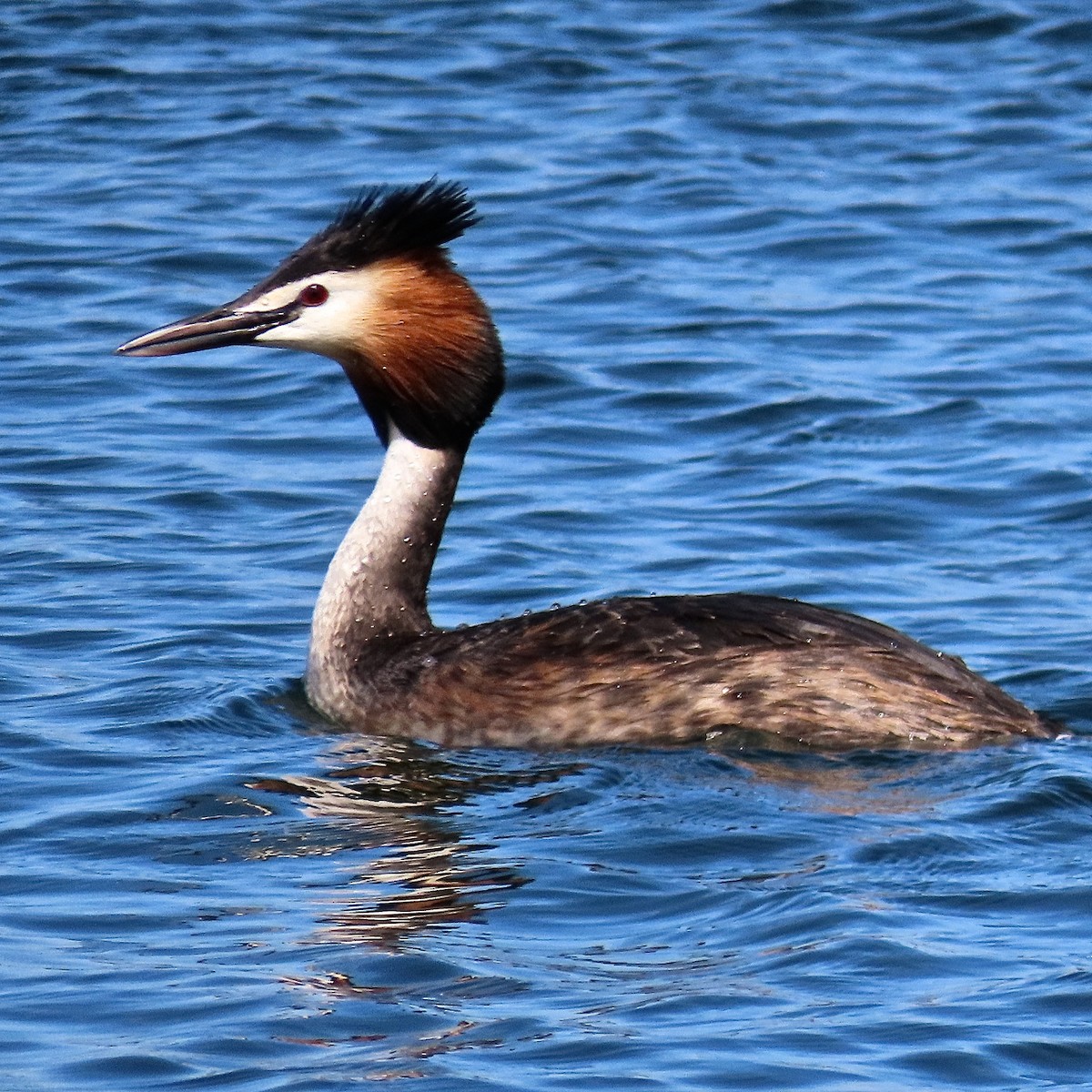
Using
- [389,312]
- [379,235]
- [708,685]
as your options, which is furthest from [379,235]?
[708,685]

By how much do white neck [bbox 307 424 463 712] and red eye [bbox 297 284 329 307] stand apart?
1.75 feet

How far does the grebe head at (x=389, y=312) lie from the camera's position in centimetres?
902

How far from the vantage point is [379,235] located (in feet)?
29.7

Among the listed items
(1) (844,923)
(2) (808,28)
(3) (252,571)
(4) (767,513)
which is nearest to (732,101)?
(2) (808,28)

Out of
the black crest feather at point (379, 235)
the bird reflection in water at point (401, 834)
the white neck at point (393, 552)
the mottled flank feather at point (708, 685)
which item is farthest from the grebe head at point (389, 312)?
the bird reflection in water at point (401, 834)

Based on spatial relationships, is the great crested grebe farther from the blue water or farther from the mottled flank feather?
the blue water

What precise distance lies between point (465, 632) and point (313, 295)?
1339 millimetres

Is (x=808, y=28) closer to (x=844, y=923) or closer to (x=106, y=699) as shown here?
(x=106, y=699)

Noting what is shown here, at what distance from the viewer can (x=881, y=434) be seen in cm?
1252

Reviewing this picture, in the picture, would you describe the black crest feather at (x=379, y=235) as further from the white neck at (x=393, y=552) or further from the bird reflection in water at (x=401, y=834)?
the bird reflection in water at (x=401, y=834)

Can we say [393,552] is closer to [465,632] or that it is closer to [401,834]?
[465,632]

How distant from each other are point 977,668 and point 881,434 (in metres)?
3.25

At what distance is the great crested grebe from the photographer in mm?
8180

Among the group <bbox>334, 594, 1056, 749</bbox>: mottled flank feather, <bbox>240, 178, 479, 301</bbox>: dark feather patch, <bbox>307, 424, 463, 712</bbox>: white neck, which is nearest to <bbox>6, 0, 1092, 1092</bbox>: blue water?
<bbox>334, 594, 1056, 749</bbox>: mottled flank feather
